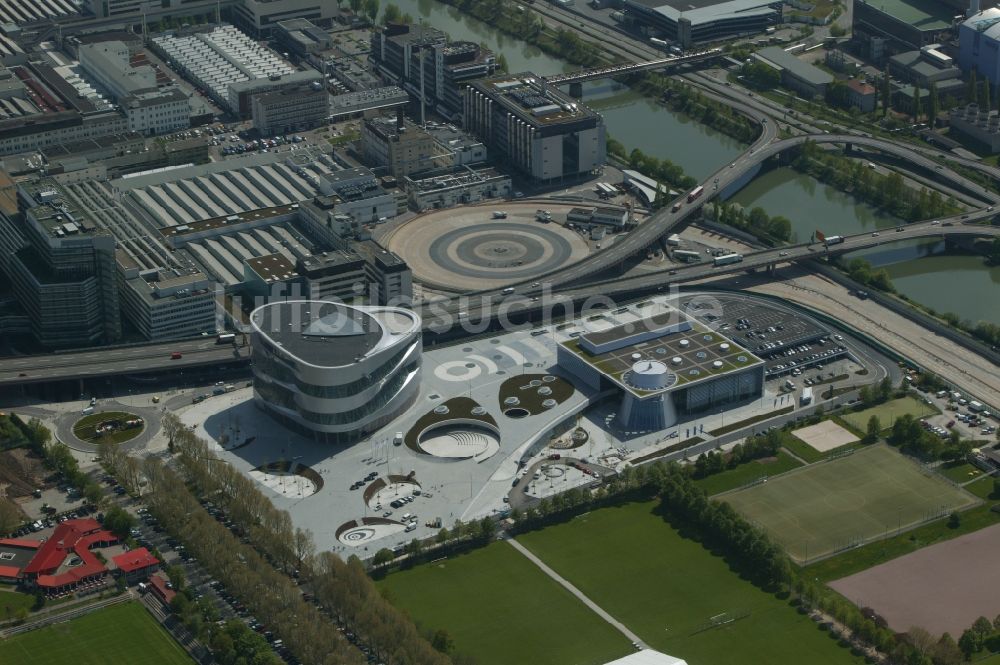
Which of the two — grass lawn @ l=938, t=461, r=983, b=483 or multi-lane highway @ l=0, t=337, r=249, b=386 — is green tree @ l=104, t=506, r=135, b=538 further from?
grass lawn @ l=938, t=461, r=983, b=483

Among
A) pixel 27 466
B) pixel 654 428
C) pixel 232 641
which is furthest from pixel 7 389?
pixel 654 428

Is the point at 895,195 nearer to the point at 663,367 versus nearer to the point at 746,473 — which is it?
the point at 663,367

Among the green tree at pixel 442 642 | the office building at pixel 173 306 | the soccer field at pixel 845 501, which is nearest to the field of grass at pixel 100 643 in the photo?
the green tree at pixel 442 642

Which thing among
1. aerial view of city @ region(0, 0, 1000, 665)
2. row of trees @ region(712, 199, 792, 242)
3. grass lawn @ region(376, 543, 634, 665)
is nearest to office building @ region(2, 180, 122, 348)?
aerial view of city @ region(0, 0, 1000, 665)

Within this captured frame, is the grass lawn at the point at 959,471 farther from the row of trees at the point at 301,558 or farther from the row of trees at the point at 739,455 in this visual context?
the row of trees at the point at 301,558

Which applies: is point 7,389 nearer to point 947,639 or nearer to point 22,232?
point 22,232
